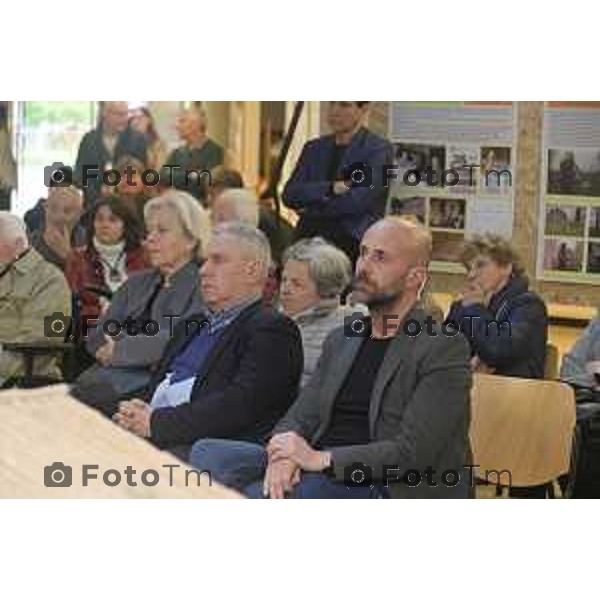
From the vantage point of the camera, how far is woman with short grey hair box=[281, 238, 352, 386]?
530 centimetres

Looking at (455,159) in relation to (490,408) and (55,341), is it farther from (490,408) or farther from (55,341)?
(55,341)

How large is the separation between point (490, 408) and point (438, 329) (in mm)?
227

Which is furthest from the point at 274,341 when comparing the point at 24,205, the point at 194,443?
the point at 24,205

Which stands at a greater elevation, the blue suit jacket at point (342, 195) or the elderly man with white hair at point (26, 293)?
the blue suit jacket at point (342, 195)

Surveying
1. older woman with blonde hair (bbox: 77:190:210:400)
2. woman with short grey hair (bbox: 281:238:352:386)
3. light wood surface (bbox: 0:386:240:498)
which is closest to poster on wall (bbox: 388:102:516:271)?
woman with short grey hair (bbox: 281:238:352:386)

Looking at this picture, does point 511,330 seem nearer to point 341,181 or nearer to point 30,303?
point 341,181

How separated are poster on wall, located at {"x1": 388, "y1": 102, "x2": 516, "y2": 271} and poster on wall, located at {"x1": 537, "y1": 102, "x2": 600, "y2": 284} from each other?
8 centimetres

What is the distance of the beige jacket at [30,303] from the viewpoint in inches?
210

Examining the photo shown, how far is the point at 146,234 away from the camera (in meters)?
5.34

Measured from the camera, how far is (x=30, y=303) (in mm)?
5355

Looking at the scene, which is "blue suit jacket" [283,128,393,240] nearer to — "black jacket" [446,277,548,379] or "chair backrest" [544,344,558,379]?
"black jacket" [446,277,548,379]

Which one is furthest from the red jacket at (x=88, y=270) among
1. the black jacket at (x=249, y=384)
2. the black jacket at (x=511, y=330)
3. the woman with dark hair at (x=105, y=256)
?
the black jacket at (x=511, y=330)

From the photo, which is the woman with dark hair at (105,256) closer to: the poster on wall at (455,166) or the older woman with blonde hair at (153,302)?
the older woman with blonde hair at (153,302)

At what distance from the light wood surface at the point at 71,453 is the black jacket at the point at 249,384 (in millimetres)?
97
